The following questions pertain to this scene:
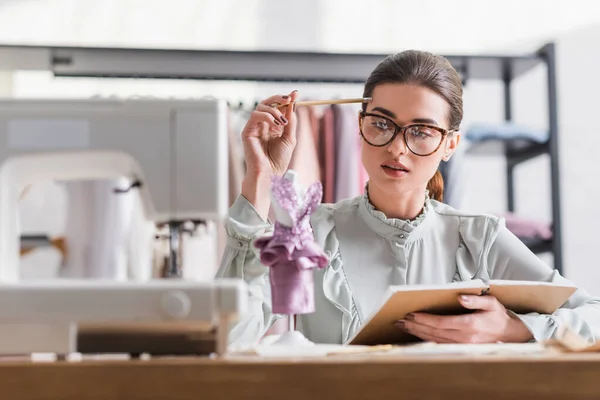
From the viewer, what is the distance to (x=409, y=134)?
68.5 inches

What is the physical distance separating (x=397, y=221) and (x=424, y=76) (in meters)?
0.34

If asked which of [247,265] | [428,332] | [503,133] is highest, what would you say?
[503,133]

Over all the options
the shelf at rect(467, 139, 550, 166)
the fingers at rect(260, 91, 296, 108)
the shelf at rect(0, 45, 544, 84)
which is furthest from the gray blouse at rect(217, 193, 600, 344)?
the shelf at rect(467, 139, 550, 166)

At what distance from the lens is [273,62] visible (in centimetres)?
297

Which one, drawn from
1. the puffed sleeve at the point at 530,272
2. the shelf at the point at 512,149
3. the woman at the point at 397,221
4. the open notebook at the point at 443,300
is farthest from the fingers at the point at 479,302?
the shelf at the point at 512,149

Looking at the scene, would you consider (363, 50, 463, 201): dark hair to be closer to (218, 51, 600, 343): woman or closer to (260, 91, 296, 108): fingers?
(218, 51, 600, 343): woman

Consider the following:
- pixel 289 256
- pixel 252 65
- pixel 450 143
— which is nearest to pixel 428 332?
pixel 289 256

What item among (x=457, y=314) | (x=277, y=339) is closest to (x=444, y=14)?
(x=457, y=314)

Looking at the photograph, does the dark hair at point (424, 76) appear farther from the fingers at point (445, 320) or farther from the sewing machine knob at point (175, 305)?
the sewing machine knob at point (175, 305)

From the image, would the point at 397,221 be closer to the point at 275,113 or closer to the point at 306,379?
the point at 275,113

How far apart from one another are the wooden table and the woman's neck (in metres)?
1.02

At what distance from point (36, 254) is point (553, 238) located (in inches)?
83.2

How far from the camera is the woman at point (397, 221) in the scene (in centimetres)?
169

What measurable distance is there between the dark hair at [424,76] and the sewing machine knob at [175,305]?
980 millimetres
